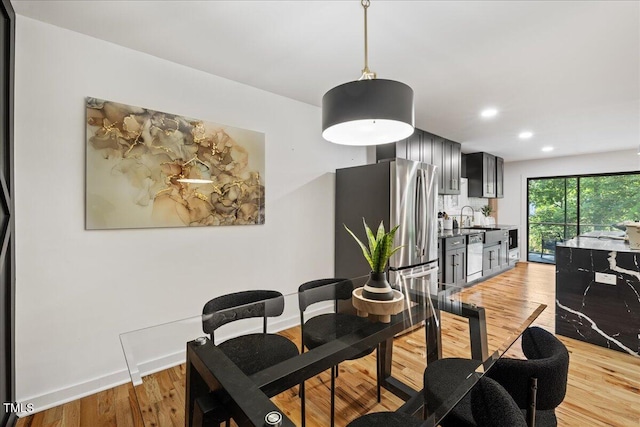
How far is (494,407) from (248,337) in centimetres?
125

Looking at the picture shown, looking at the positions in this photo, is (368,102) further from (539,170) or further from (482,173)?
(539,170)

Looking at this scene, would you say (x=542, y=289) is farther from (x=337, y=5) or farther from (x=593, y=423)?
(x=337, y=5)

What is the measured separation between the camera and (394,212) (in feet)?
10.0

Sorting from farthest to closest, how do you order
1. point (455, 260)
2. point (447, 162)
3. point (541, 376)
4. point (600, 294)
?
point (447, 162) → point (455, 260) → point (600, 294) → point (541, 376)

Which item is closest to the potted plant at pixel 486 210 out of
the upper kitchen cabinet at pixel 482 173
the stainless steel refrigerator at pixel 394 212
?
the upper kitchen cabinet at pixel 482 173

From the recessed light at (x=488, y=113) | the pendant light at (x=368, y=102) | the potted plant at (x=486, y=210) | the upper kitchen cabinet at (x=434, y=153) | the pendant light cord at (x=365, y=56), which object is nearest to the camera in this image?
the pendant light at (x=368, y=102)

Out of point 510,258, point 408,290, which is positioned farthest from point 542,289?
point 408,290

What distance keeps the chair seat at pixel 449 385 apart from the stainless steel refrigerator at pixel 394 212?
150cm

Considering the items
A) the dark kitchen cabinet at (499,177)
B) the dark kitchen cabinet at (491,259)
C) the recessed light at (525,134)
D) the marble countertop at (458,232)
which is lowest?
the dark kitchen cabinet at (491,259)

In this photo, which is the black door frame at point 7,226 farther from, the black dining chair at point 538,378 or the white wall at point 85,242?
the black dining chair at point 538,378

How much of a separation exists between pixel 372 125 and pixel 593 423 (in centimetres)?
222

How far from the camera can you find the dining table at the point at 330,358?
102cm

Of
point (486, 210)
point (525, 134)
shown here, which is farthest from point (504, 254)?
point (525, 134)

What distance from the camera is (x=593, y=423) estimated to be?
176cm
